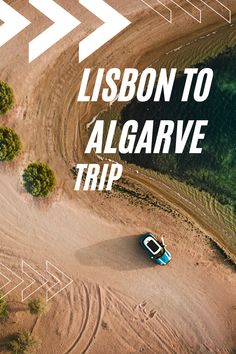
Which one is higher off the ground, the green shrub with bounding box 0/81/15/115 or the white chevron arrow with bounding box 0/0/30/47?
the white chevron arrow with bounding box 0/0/30/47

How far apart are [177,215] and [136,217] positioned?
7.13ft

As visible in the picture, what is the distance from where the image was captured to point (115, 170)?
2030 cm

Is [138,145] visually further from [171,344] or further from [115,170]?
[171,344]

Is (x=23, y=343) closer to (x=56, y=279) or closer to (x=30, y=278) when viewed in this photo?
(x=30, y=278)

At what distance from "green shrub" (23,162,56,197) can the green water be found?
401cm

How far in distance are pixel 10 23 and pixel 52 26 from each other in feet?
6.95

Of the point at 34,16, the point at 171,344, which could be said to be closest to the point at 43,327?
the point at 171,344

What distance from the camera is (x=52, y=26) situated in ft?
64.9

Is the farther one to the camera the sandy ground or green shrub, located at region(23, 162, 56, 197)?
the sandy ground

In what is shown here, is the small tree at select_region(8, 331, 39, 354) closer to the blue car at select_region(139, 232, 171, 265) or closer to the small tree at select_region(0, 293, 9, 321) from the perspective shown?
the small tree at select_region(0, 293, 9, 321)

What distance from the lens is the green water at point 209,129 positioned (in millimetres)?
20312

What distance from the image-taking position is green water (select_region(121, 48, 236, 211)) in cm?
2031

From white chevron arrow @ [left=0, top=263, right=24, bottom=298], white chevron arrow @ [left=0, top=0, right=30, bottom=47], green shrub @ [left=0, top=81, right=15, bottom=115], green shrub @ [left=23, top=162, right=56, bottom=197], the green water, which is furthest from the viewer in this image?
the green water

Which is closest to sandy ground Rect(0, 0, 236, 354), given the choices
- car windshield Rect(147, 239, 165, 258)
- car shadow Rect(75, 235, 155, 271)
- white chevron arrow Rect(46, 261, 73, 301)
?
car shadow Rect(75, 235, 155, 271)
